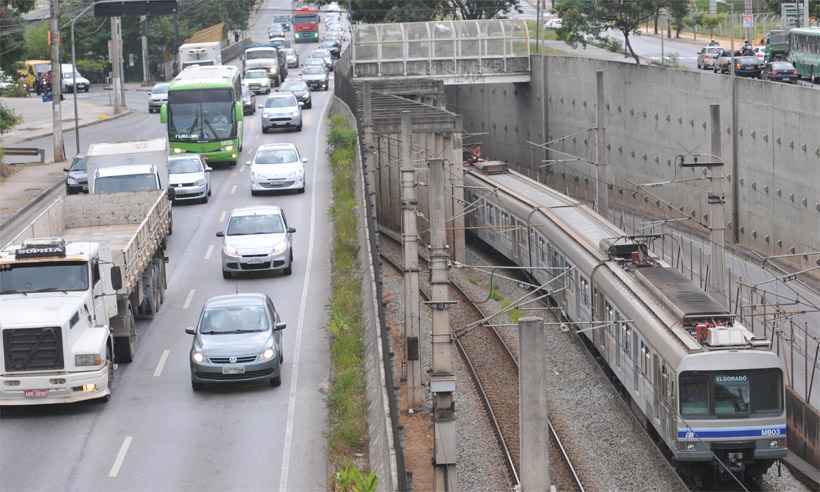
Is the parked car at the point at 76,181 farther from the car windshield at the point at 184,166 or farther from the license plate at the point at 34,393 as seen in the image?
the license plate at the point at 34,393

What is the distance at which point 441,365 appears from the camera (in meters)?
21.2

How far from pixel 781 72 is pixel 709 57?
35.1 feet

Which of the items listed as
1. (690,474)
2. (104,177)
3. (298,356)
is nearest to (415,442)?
(298,356)

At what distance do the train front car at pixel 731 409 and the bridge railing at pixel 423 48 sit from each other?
142 ft

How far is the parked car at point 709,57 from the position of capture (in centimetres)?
6475

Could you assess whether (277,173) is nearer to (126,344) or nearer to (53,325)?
(126,344)

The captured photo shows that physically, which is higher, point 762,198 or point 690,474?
point 762,198

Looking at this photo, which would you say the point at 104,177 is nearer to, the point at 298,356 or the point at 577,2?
the point at 298,356

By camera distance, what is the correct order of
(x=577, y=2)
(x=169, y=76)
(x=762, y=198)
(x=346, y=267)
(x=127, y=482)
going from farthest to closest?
(x=169, y=76) → (x=577, y=2) → (x=762, y=198) → (x=346, y=267) → (x=127, y=482)

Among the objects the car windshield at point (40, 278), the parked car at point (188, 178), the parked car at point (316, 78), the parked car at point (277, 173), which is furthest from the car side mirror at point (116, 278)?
the parked car at point (316, 78)

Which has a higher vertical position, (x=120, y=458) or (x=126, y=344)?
(x=126, y=344)

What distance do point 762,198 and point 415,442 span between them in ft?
77.3

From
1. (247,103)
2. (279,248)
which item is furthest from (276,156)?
(247,103)

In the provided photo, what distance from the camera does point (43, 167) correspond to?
182ft
